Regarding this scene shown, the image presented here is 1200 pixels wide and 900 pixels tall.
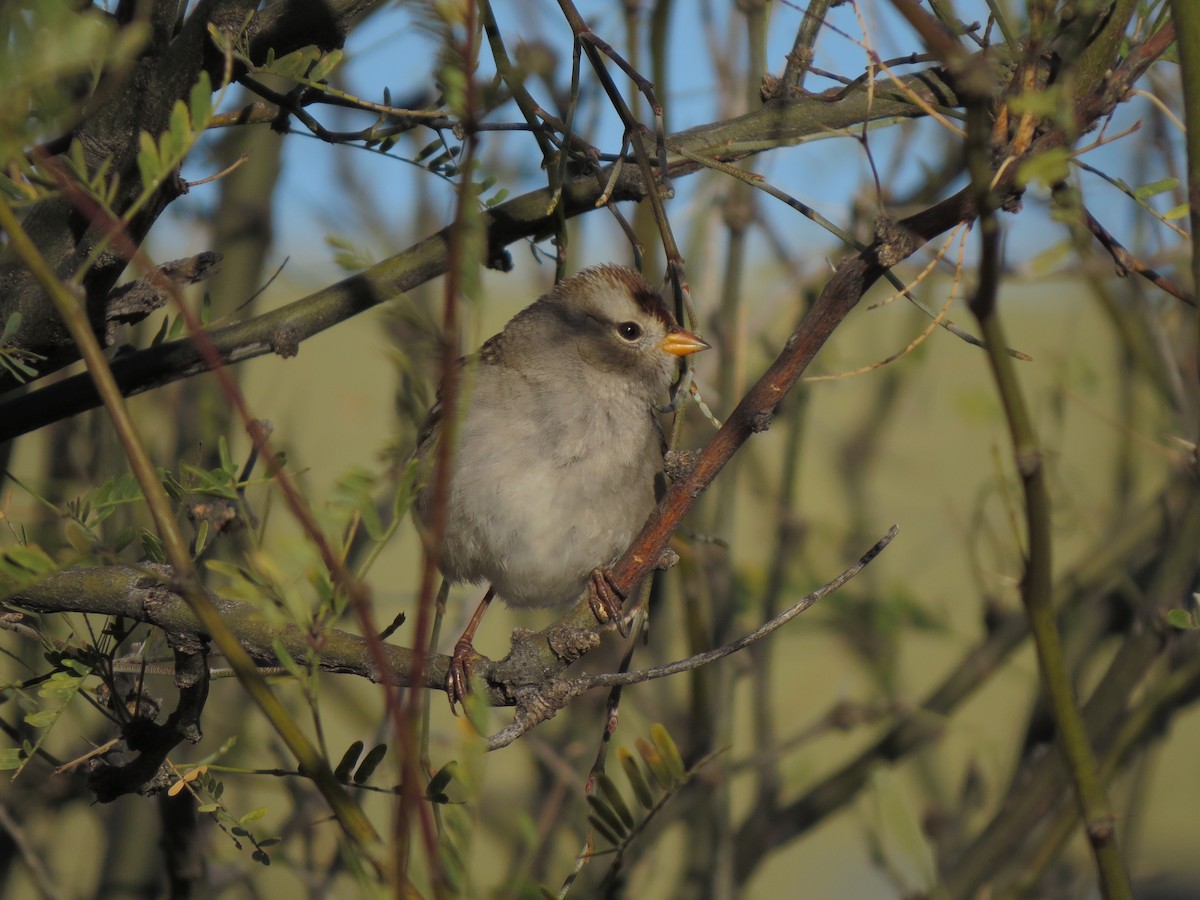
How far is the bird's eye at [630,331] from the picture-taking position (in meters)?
3.45

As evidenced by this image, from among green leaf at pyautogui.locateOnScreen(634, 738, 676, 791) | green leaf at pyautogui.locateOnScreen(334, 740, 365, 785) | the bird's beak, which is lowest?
green leaf at pyautogui.locateOnScreen(634, 738, 676, 791)

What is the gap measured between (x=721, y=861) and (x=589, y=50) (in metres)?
2.39

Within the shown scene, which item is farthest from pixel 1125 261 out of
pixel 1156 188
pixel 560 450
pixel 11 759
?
pixel 11 759

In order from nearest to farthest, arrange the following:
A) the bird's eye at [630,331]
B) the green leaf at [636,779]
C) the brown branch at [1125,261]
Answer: the brown branch at [1125,261], the green leaf at [636,779], the bird's eye at [630,331]

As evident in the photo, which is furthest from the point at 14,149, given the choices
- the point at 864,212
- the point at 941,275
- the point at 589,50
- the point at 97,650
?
the point at 941,275

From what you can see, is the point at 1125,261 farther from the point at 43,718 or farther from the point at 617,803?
the point at 43,718

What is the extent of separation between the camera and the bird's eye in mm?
3449

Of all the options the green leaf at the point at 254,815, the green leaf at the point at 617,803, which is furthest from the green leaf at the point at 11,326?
the green leaf at the point at 617,803

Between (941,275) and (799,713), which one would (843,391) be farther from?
(941,275)

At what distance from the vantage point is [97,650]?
183 cm

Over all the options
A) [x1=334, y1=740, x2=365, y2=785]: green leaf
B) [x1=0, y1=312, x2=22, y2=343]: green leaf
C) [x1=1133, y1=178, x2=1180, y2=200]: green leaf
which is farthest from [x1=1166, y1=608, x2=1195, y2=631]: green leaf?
[x1=0, y1=312, x2=22, y2=343]: green leaf

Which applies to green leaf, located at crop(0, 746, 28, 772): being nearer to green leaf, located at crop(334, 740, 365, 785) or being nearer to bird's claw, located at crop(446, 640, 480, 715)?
green leaf, located at crop(334, 740, 365, 785)

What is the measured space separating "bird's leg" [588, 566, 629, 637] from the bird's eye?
4.44 feet

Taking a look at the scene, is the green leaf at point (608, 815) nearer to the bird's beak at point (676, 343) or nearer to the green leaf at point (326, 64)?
the green leaf at point (326, 64)
